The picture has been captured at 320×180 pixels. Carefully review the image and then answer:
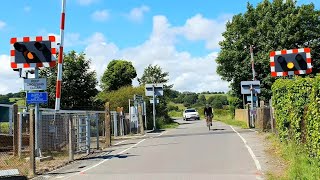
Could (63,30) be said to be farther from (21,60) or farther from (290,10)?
(290,10)

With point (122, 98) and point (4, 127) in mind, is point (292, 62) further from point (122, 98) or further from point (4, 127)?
point (122, 98)

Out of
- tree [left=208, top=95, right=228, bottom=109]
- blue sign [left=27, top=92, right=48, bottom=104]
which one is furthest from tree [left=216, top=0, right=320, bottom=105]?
tree [left=208, top=95, right=228, bottom=109]

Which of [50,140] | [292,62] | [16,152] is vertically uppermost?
[292,62]

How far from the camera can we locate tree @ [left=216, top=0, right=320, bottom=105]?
1820 inches

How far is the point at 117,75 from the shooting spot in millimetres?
65250

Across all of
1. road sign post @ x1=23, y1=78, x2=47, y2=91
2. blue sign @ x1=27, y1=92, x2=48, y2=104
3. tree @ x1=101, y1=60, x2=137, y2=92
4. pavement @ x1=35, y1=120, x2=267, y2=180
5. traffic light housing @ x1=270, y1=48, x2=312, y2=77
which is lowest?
pavement @ x1=35, y1=120, x2=267, y2=180

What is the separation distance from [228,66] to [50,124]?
35134mm

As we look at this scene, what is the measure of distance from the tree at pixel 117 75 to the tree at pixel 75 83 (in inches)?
1073

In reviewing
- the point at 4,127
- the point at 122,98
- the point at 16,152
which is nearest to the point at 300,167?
the point at 16,152

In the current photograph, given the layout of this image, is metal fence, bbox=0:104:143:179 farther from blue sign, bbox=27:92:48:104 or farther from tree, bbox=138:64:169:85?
tree, bbox=138:64:169:85

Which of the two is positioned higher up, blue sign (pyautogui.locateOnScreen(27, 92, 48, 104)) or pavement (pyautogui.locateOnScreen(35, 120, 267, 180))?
blue sign (pyautogui.locateOnScreen(27, 92, 48, 104))

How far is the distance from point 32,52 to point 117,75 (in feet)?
165

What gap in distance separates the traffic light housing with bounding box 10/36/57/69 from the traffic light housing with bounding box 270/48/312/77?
7571 mm

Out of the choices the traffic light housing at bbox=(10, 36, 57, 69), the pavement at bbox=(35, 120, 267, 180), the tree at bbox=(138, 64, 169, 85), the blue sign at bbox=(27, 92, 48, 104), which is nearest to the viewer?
the pavement at bbox=(35, 120, 267, 180)
